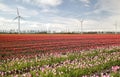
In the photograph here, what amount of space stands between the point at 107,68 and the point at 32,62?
3714 mm

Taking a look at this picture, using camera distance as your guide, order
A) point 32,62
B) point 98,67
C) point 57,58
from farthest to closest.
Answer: point 57,58 < point 32,62 < point 98,67

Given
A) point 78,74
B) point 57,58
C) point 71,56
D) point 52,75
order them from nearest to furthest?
point 52,75 < point 78,74 < point 57,58 < point 71,56

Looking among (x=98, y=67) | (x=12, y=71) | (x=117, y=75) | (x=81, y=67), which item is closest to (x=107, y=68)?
(x=98, y=67)

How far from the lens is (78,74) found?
9.68m

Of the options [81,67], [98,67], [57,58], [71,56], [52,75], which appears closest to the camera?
[52,75]

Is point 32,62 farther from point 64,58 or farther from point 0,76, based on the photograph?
point 0,76

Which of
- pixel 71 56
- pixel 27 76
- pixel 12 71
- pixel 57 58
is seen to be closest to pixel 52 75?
pixel 27 76

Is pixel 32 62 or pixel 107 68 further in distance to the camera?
pixel 32 62

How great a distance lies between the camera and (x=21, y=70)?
11531 millimetres

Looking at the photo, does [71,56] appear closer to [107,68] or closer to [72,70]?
[107,68]

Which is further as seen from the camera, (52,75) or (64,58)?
(64,58)

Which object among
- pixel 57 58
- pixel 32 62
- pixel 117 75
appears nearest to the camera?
pixel 117 75

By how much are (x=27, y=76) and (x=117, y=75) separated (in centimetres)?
292

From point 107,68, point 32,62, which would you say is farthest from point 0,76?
point 107,68
